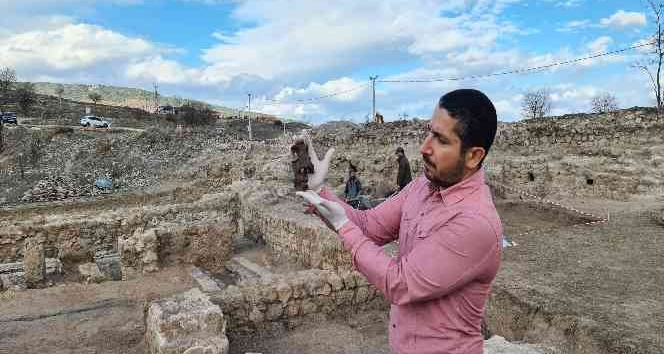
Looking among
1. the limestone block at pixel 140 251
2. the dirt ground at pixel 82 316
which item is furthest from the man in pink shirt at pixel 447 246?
the limestone block at pixel 140 251

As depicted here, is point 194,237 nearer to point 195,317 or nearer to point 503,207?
point 195,317

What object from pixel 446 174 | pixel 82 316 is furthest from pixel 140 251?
pixel 446 174

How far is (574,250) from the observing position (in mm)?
6902

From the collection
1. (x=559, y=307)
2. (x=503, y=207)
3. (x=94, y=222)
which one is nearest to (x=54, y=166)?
(x=94, y=222)

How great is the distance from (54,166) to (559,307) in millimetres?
30763

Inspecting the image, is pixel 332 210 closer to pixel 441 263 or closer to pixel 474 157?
pixel 441 263

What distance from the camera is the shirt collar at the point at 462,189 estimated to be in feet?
5.28

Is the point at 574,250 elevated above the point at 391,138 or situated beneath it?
situated beneath

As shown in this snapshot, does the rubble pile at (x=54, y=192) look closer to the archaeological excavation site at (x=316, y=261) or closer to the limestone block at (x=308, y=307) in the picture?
the archaeological excavation site at (x=316, y=261)

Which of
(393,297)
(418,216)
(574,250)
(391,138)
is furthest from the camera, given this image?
(391,138)

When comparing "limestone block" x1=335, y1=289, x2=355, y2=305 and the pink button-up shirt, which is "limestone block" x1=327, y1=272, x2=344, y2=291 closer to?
"limestone block" x1=335, y1=289, x2=355, y2=305

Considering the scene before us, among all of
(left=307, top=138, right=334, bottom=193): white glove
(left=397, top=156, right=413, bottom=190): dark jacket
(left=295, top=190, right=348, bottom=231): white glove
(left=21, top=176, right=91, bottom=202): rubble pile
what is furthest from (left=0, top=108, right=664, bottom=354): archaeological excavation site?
(left=397, top=156, right=413, bottom=190): dark jacket

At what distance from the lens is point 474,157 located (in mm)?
1608

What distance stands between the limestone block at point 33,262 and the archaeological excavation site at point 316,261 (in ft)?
0.08
